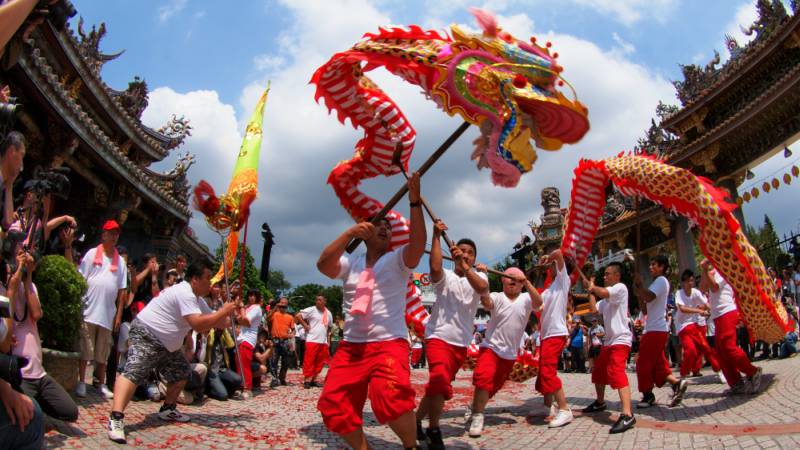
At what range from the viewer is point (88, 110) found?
12992 mm

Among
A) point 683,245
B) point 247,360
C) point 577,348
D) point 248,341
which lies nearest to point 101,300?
point 248,341

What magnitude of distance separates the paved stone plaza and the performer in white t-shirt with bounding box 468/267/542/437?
34cm

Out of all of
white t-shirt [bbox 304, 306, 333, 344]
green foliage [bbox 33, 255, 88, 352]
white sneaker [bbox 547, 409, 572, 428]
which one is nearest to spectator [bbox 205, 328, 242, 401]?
white t-shirt [bbox 304, 306, 333, 344]

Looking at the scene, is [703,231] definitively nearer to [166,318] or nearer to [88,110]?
[166,318]

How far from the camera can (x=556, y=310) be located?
520cm

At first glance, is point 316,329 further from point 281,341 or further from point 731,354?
point 731,354

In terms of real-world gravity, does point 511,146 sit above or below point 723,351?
above

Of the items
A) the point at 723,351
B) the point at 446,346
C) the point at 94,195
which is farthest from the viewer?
the point at 94,195

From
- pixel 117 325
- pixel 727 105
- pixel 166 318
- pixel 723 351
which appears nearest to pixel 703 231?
pixel 723 351

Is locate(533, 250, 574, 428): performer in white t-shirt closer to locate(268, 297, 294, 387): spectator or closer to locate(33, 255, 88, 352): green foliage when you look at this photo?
locate(33, 255, 88, 352): green foliage

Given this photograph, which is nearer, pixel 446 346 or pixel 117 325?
pixel 446 346

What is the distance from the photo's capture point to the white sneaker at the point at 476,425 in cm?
456

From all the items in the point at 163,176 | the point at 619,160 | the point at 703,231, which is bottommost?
the point at 703,231

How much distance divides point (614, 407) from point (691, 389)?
65.7 inches
